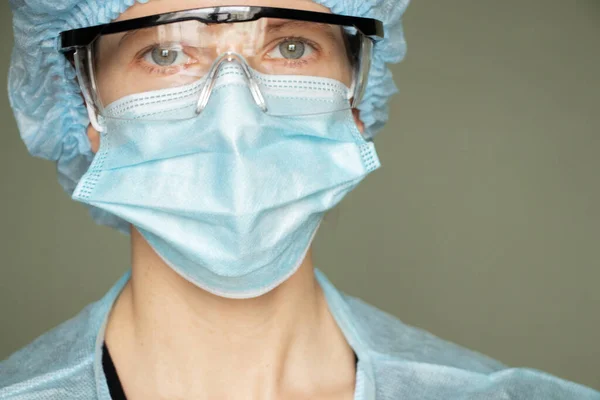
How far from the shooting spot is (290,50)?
6.64 feet

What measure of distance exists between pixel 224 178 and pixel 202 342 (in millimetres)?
436

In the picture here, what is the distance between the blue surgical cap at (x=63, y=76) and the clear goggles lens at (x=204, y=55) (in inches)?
2.7

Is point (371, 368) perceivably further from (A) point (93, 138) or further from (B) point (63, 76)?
(B) point (63, 76)

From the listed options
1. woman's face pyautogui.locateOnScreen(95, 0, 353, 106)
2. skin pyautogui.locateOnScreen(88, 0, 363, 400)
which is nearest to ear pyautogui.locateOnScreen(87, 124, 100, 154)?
woman's face pyautogui.locateOnScreen(95, 0, 353, 106)

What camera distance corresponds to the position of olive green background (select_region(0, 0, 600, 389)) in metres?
3.39

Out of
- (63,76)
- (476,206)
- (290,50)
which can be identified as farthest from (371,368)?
(476,206)

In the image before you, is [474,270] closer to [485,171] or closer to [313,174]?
[485,171]

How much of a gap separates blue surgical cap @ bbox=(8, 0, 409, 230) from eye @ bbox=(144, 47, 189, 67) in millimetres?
112

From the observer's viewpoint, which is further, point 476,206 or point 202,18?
point 476,206

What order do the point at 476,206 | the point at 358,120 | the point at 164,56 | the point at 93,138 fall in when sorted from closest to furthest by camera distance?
the point at 164,56
the point at 93,138
the point at 358,120
the point at 476,206

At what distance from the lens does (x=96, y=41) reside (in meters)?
2.00

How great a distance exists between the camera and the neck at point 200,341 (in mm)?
2047

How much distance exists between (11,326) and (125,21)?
1.82 m

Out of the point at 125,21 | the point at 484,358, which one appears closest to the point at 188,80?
the point at 125,21
